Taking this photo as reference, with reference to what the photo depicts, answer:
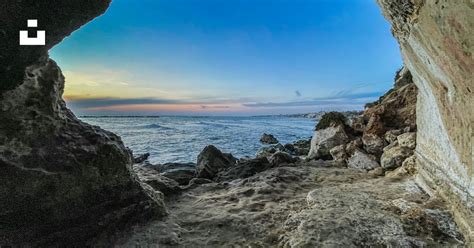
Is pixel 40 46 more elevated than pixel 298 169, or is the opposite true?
Result: pixel 40 46

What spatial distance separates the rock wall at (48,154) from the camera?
5.33 metres

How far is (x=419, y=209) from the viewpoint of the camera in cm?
663

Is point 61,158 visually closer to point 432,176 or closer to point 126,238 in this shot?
point 126,238

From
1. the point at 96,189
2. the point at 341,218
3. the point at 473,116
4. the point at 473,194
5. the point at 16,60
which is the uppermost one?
the point at 16,60

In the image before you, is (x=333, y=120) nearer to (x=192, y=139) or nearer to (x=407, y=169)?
(x=407, y=169)

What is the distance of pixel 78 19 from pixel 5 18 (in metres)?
1.16

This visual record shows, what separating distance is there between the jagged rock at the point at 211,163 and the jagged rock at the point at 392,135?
23.7ft

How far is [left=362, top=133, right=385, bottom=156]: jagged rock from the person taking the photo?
12438 millimetres

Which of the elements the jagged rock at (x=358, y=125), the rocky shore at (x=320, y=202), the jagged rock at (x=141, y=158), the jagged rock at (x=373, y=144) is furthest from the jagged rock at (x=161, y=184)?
the jagged rock at (x=141, y=158)

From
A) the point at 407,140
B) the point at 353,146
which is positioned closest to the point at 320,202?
the point at 407,140

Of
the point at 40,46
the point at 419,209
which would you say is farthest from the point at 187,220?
the point at 419,209

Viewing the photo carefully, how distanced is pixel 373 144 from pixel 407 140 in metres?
1.93

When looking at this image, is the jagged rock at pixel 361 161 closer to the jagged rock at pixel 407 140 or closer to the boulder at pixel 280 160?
the jagged rock at pixel 407 140

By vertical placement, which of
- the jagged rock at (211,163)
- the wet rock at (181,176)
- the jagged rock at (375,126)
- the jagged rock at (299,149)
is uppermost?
the jagged rock at (375,126)
